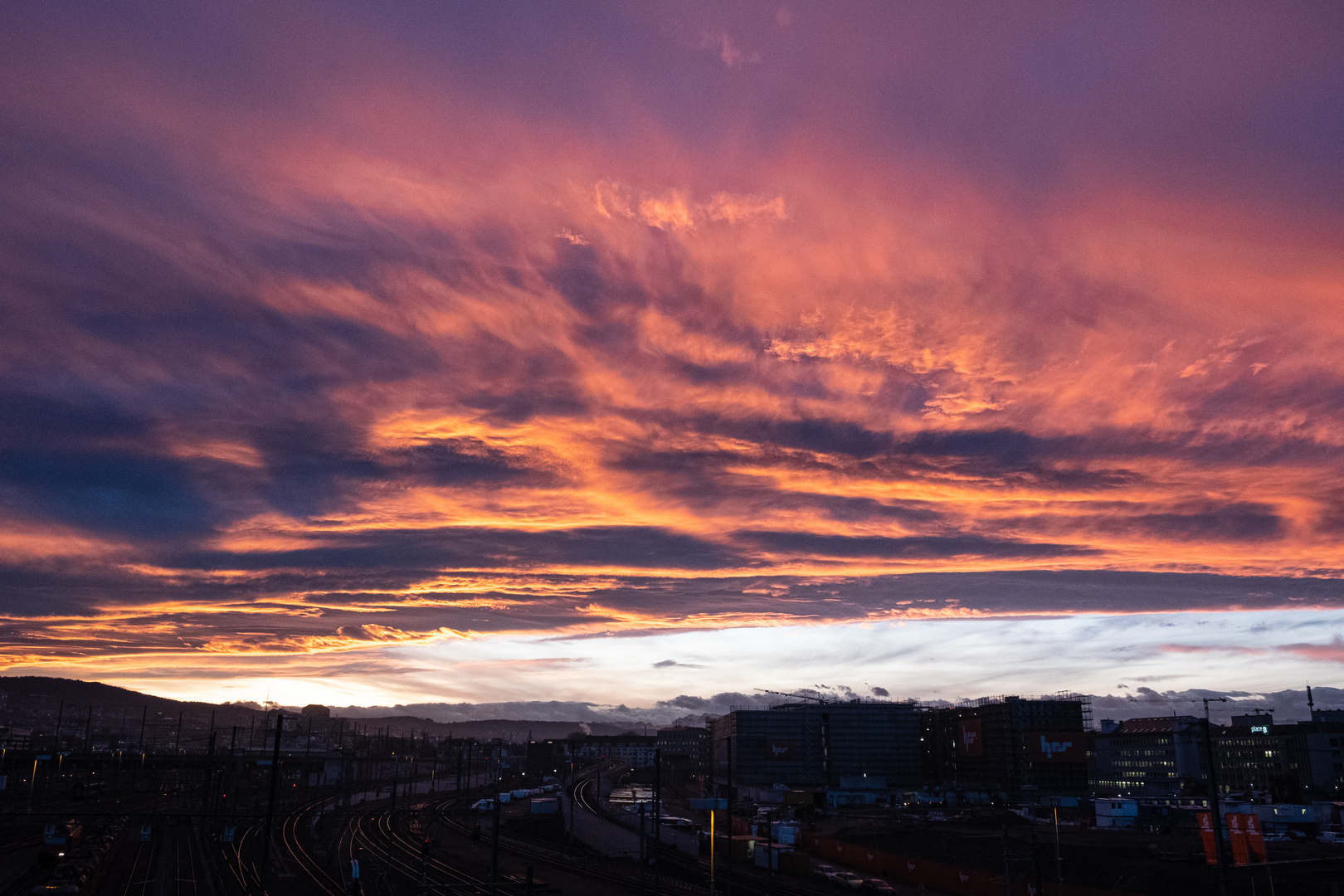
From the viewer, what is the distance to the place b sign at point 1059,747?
570 feet

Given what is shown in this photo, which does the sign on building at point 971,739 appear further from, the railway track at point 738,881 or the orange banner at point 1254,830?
the orange banner at point 1254,830

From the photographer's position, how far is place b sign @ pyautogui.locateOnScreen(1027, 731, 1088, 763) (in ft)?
570

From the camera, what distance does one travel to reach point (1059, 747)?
571ft

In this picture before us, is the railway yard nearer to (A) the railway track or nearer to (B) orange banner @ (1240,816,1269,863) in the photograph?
(A) the railway track

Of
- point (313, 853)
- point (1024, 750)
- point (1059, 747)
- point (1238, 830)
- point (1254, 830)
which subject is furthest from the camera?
point (1024, 750)

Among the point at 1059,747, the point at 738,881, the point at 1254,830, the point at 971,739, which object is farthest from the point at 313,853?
the point at 971,739

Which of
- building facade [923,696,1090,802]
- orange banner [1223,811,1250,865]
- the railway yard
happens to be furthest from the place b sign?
orange banner [1223,811,1250,865]

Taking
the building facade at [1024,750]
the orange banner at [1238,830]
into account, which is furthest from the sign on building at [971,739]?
the orange banner at [1238,830]

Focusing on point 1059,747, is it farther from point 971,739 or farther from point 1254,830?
point 1254,830

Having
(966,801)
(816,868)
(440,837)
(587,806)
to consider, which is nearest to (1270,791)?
(966,801)

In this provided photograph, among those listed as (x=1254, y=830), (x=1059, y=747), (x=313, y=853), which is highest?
(x=1254, y=830)

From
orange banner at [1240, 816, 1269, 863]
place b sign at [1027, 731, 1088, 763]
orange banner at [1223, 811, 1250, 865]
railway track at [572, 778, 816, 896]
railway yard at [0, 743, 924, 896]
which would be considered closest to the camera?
orange banner at [1240, 816, 1269, 863]

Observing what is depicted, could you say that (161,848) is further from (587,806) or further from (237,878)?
(587,806)

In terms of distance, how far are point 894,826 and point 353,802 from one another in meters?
89.2
